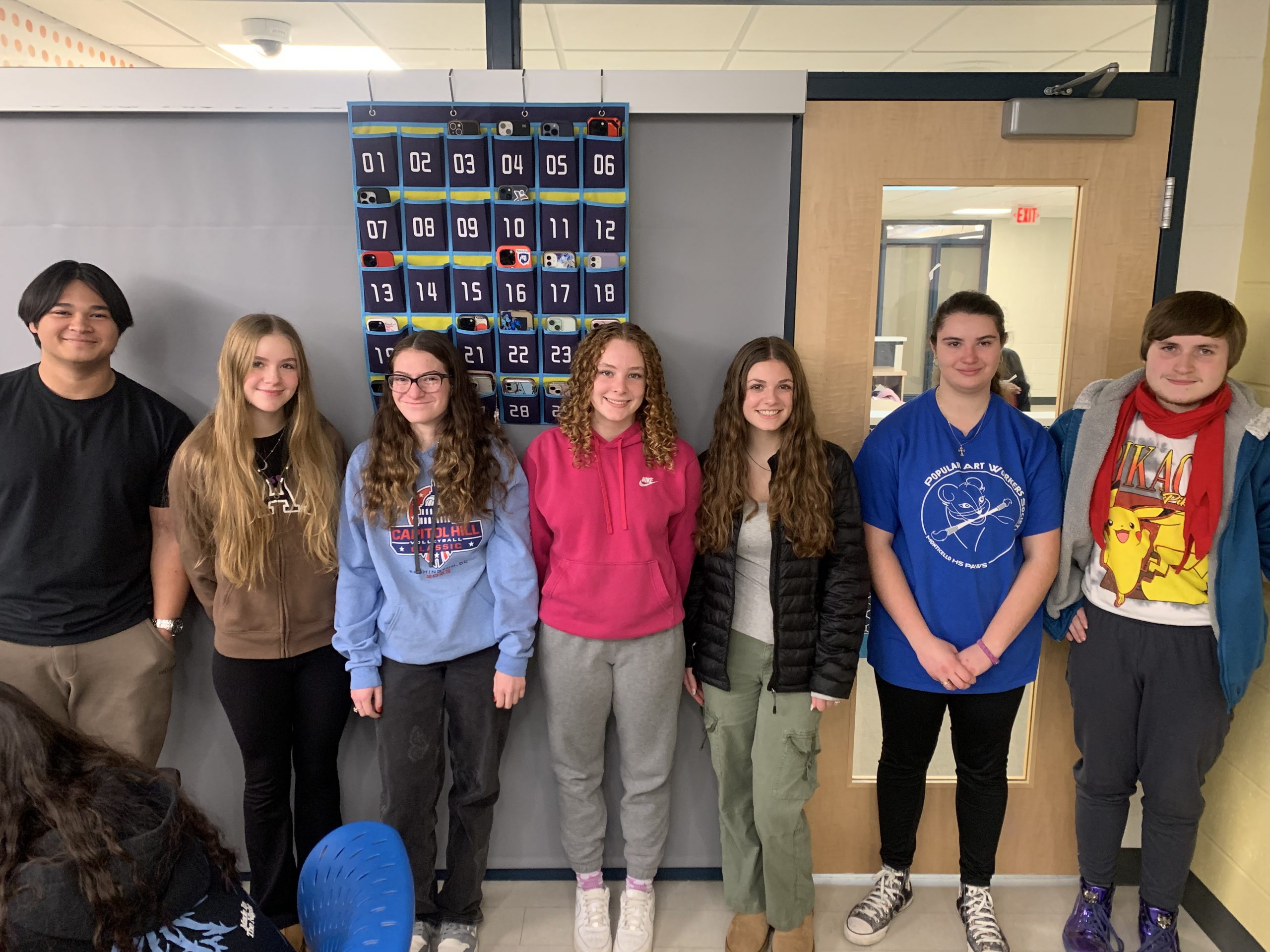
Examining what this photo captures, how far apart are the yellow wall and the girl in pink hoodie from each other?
1451mm

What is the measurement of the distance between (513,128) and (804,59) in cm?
295

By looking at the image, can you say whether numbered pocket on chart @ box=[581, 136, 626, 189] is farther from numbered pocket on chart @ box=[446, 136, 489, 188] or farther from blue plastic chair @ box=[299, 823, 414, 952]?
blue plastic chair @ box=[299, 823, 414, 952]

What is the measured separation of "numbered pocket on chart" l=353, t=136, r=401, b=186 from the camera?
188cm

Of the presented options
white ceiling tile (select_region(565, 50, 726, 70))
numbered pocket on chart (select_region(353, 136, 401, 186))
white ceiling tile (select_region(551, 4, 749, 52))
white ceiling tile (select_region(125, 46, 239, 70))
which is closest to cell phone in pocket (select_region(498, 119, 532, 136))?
numbered pocket on chart (select_region(353, 136, 401, 186))

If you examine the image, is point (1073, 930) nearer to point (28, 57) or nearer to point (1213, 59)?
point (1213, 59)

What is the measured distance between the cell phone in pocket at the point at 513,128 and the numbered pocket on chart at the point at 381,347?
1.73ft

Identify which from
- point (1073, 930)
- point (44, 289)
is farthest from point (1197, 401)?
point (44, 289)

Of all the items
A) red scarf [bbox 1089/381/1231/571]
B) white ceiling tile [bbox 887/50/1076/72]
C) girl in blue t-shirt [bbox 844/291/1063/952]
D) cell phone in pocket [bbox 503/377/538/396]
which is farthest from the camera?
white ceiling tile [bbox 887/50/1076/72]

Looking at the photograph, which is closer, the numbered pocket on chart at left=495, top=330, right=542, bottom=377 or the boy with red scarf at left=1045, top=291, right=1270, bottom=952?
the boy with red scarf at left=1045, top=291, right=1270, bottom=952

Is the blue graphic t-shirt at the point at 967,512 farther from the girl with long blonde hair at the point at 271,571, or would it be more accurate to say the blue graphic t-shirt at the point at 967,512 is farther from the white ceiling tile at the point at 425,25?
the white ceiling tile at the point at 425,25

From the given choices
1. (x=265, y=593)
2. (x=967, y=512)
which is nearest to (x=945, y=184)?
(x=967, y=512)

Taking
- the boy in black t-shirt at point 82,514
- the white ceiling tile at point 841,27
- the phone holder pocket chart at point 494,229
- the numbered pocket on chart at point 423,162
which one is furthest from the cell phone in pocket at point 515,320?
the white ceiling tile at point 841,27

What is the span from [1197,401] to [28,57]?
433cm

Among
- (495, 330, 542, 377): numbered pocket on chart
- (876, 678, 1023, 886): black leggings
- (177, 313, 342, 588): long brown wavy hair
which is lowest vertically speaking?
(876, 678, 1023, 886): black leggings
